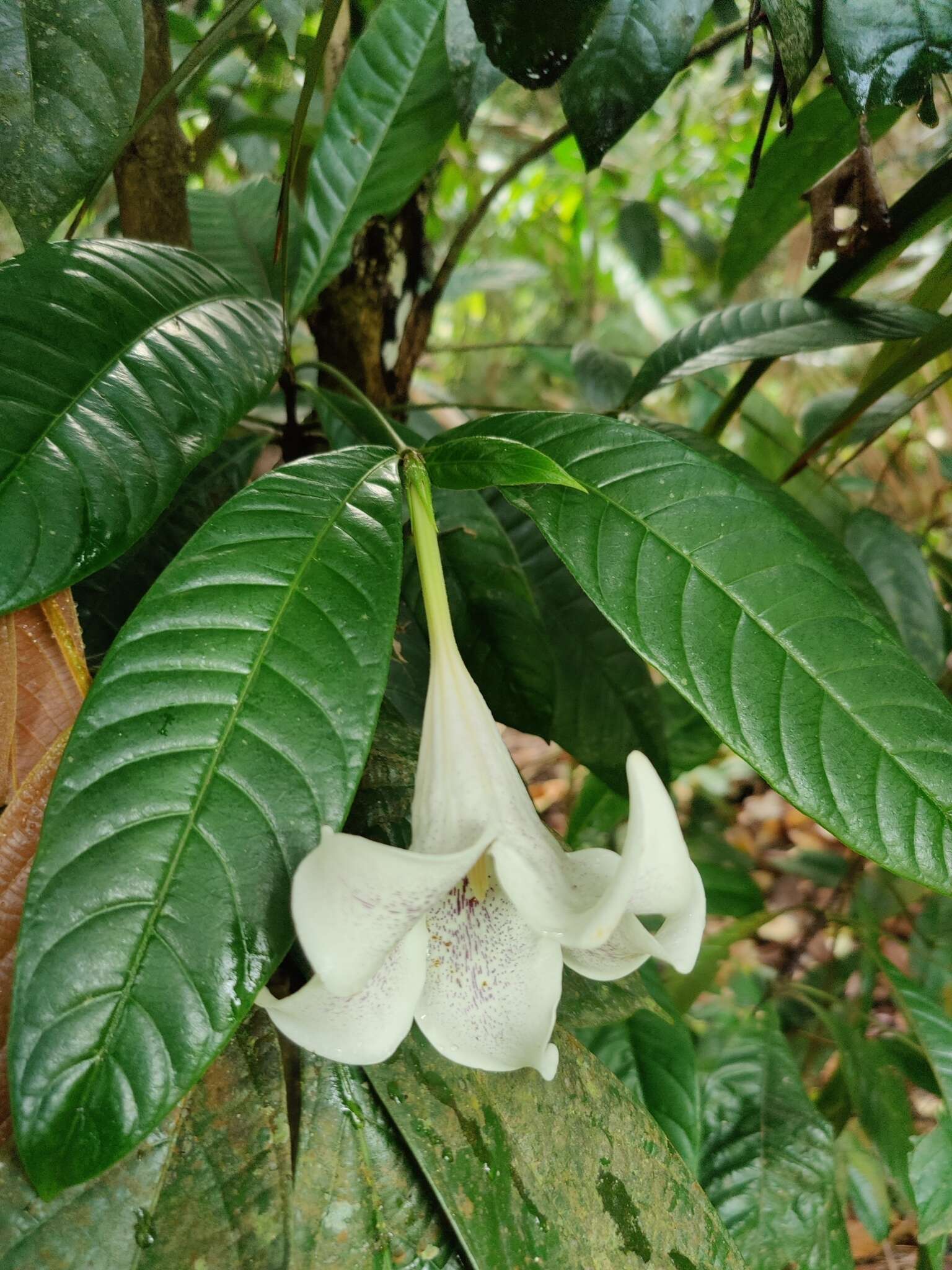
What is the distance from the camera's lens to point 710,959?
1216mm

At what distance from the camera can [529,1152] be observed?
1.83ft

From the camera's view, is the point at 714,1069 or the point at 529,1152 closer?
the point at 529,1152

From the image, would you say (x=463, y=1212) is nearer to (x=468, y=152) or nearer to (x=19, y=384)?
(x=19, y=384)

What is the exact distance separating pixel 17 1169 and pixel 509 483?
41 centimetres

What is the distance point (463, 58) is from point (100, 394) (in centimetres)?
38

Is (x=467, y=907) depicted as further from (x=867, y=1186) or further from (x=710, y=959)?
(x=867, y=1186)

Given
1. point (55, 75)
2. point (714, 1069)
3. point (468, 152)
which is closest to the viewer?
point (55, 75)

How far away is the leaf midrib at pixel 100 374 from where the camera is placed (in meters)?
0.47

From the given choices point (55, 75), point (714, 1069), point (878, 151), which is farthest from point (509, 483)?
point (878, 151)

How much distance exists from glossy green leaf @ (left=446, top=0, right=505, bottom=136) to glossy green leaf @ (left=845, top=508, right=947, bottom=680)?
0.64 metres

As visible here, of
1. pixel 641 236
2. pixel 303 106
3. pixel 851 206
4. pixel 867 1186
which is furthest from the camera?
pixel 641 236

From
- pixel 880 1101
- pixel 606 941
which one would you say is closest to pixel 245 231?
pixel 606 941

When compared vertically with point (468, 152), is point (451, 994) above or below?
below

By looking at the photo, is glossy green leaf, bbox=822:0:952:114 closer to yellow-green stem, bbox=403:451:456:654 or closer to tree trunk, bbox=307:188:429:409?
yellow-green stem, bbox=403:451:456:654
